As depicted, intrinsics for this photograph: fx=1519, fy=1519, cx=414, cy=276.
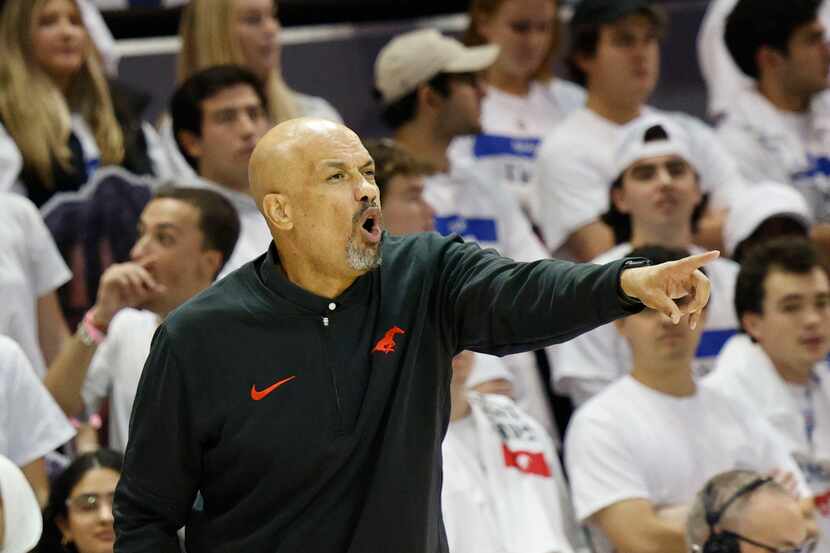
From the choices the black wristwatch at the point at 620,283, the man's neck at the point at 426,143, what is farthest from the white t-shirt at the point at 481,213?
the black wristwatch at the point at 620,283

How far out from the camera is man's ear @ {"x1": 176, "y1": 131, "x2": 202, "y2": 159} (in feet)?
17.8

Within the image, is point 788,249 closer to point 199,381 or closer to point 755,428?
point 755,428

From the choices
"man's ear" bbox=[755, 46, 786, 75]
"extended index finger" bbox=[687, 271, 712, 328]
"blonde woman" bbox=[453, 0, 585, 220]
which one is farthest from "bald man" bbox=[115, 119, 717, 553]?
"man's ear" bbox=[755, 46, 786, 75]

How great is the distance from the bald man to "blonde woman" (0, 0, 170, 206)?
2.56 meters

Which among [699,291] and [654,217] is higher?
[699,291]

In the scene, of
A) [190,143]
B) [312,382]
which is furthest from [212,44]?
[312,382]

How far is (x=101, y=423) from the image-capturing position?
4.78 meters

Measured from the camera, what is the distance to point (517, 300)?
8.73 ft

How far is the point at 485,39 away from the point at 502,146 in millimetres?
567

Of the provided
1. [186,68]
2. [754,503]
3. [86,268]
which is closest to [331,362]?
[754,503]

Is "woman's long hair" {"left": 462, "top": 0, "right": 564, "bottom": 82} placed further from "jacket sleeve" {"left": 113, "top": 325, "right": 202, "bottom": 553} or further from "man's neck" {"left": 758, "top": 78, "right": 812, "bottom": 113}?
"jacket sleeve" {"left": 113, "top": 325, "right": 202, "bottom": 553}

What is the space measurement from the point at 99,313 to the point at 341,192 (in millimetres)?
1906

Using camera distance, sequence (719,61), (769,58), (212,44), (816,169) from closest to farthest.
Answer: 1. (212,44)
2. (816,169)
3. (769,58)
4. (719,61)

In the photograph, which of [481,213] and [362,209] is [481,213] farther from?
[362,209]
